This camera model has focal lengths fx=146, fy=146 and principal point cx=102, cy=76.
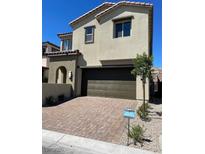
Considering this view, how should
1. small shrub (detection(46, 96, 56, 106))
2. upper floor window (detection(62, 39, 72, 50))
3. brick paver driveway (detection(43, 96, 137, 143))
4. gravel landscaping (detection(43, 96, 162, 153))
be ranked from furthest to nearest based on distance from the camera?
1. upper floor window (detection(62, 39, 72, 50))
2. small shrub (detection(46, 96, 56, 106))
3. brick paver driveway (detection(43, 96, 137, 143))
4. gravel landscaping (detection(43, 96, 162, 153))

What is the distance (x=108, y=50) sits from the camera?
12.9 m

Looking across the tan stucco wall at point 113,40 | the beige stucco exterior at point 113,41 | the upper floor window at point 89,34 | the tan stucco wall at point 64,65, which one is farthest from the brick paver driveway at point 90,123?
the upper floor window at point 89,34

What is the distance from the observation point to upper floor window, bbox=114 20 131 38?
12.6m

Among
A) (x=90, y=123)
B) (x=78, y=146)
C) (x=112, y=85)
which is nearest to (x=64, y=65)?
(x=112, y=85)

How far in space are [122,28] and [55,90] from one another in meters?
7.91

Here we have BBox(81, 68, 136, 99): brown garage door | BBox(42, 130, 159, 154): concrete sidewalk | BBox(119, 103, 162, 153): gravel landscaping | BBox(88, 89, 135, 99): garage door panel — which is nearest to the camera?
BBox(42, 130, 159, 154): concrete sidewalk

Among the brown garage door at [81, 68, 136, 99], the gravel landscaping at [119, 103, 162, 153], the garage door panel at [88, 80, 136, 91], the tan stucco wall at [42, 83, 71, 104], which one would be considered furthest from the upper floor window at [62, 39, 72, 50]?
the gravel landscaping at [119, 103, 162, 153]

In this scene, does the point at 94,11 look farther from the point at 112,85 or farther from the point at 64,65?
the point at 112,85

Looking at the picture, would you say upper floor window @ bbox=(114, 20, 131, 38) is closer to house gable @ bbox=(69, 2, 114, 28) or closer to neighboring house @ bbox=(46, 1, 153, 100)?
neighboring house @ bbox=(46, 1, 153, 100)

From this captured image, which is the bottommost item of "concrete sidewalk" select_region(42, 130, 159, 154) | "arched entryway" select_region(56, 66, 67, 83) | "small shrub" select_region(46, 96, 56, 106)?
"concrete sidewalk" select_region(42, 130, 159, 154)

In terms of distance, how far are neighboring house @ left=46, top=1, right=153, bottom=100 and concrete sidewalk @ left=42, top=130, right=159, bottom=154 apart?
24.8ft
